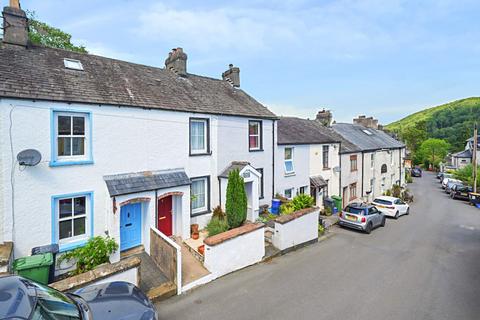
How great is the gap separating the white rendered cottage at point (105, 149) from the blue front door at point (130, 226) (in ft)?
0.13

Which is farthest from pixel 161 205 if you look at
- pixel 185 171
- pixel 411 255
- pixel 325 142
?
pixel 325 142

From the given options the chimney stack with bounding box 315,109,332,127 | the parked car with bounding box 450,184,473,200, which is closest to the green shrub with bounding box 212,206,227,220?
the chimney stack with bounding box 315,109,332,127

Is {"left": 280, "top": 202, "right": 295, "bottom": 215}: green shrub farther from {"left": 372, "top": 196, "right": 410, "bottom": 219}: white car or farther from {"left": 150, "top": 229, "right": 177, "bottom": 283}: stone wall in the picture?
{"left": 372, "top": 196, "right": 410, "bottom": 219}: white car

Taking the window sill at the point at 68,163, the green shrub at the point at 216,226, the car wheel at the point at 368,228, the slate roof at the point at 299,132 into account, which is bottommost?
the car wheel at the point at 368,228

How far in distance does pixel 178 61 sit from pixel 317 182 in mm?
12704

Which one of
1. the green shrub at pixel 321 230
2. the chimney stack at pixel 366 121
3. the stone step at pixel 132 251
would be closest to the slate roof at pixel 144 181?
the stone step at pixel 132 251

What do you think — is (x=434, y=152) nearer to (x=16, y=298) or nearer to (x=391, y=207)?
(x=391, y=207)

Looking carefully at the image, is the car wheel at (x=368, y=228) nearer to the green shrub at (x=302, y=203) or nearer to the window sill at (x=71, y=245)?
the green shrub at (x=302, y=203)

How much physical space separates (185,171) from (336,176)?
14.4 m

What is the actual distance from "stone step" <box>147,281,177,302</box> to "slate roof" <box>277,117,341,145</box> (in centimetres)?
1089

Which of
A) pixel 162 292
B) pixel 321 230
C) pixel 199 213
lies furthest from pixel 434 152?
pixel 162 292

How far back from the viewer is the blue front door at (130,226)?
32.6ft

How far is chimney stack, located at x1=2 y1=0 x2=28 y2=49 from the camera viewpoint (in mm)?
9352

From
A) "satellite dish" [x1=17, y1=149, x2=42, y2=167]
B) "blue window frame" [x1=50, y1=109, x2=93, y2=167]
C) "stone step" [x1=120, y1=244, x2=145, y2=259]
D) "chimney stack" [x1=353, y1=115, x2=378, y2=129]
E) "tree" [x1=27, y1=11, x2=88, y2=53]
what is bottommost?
"stone step" [x1=120, y1=244, x2=145, y2=259]
